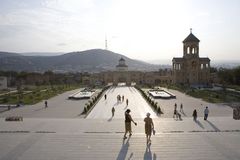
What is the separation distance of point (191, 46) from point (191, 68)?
4.32 m

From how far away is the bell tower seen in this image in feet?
211

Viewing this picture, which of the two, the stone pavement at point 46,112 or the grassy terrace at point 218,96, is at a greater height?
the grassy terrace at point 218,96

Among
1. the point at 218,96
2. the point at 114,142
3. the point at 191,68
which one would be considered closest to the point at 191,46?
the point at 191,68

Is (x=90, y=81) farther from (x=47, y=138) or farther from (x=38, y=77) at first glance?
(x=47, y=138)

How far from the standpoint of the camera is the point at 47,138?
15.4m

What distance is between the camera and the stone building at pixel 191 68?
6631cm

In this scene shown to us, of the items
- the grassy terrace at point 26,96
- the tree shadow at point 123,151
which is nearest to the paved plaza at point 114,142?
the tree shadow at point 123,151

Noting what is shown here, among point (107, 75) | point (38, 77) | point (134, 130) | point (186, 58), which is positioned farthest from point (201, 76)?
point (134, 130)

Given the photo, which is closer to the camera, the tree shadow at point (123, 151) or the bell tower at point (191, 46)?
the tree shadow at point (123, 151)

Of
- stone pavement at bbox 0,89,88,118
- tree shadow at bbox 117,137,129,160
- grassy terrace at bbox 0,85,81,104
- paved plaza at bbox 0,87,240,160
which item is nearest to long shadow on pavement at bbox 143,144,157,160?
paved plaza at bbox 0,87,240,160

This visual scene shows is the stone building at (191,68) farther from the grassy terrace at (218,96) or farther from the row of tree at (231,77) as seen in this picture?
the grassy terrace at (218,96)

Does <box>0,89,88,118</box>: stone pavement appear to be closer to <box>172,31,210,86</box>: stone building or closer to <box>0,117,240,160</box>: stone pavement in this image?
<box>0,117,240,160</box>: stone pavement

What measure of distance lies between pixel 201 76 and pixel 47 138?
184ft

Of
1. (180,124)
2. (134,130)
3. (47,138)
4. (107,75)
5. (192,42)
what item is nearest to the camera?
(47,138)
